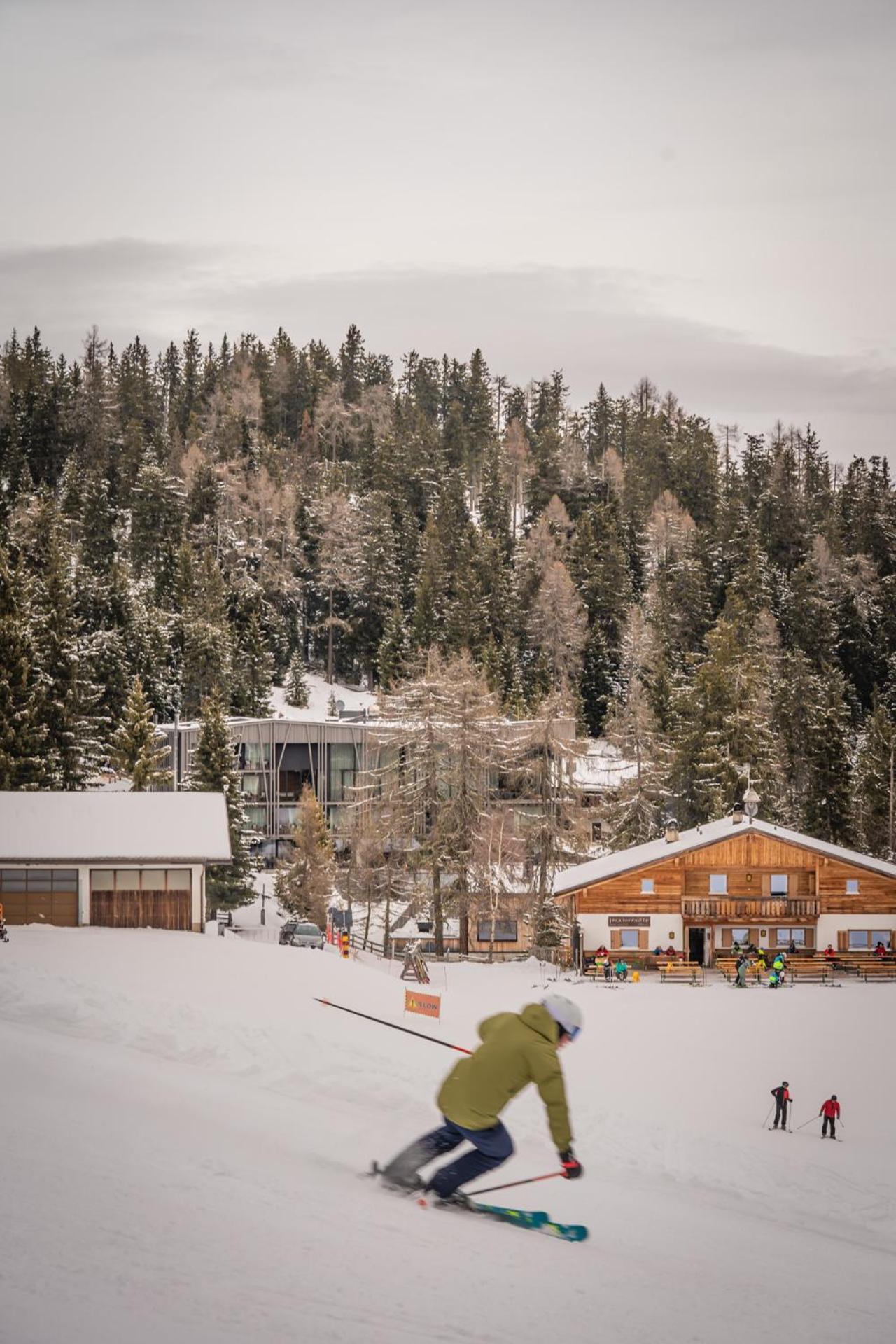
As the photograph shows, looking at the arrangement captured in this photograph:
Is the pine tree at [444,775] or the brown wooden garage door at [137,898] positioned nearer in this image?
the brown wooden garage door at [137,898]

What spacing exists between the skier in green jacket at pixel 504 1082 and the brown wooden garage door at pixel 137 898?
25.9 m

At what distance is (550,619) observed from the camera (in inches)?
3866

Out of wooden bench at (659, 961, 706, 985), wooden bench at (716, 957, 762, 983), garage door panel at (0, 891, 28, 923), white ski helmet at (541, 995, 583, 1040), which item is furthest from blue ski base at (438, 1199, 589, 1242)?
wooden bench at (716, 957, 762, 983)

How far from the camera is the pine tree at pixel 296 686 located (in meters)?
93.1

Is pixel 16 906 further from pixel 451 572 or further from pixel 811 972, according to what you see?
pixel 451 572

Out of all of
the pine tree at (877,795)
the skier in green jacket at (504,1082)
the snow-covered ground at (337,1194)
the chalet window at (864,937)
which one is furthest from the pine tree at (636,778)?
the skier in green jacket at (504,1082)

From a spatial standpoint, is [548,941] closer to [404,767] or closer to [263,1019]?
[404,767]

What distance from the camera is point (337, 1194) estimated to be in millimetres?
8781

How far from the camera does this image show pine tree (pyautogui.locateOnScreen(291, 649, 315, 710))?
93.1 m

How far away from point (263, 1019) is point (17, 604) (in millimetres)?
43250

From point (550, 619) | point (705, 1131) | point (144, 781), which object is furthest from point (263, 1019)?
point (550, 619)

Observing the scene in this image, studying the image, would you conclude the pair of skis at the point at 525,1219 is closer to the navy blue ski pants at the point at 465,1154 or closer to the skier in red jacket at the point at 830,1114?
the navy blue ski pants at the point at 465,1154

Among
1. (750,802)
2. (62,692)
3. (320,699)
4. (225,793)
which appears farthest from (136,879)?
(320,699)

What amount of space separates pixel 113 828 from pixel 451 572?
71.4 metres
